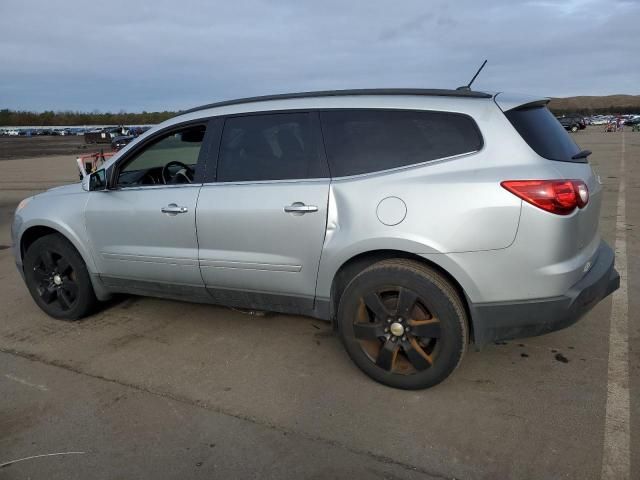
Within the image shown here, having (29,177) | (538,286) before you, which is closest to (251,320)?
(538,286)

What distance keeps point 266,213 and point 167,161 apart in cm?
157

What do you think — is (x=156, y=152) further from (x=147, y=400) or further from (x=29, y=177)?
(x=29, y=177)

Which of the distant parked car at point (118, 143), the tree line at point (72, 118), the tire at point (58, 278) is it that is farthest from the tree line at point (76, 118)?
the tire at point (58, 278)

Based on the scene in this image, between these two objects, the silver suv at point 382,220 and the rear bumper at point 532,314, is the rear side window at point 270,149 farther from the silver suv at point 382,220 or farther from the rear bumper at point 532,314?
the rear bumper at point 532,314

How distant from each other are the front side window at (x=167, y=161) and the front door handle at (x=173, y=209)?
235mm

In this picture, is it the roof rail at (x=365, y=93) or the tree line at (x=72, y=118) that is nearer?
the roof rail at (x=365, y=93)

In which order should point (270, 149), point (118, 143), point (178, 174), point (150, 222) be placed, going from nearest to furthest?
point (270, 149)
point (150, 222)
point (178, 174)
point (118, 143)

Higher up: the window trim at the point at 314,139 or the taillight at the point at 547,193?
the window trim at the point at 314,139

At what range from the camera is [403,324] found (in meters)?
3.12

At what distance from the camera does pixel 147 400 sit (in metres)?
3.22

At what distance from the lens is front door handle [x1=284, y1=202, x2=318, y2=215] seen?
3270mm

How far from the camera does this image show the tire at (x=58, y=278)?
4.43 m

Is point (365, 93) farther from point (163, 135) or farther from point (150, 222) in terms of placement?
point (150, 222)

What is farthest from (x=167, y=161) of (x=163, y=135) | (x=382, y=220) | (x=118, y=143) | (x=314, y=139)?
(x=118, y=143)
